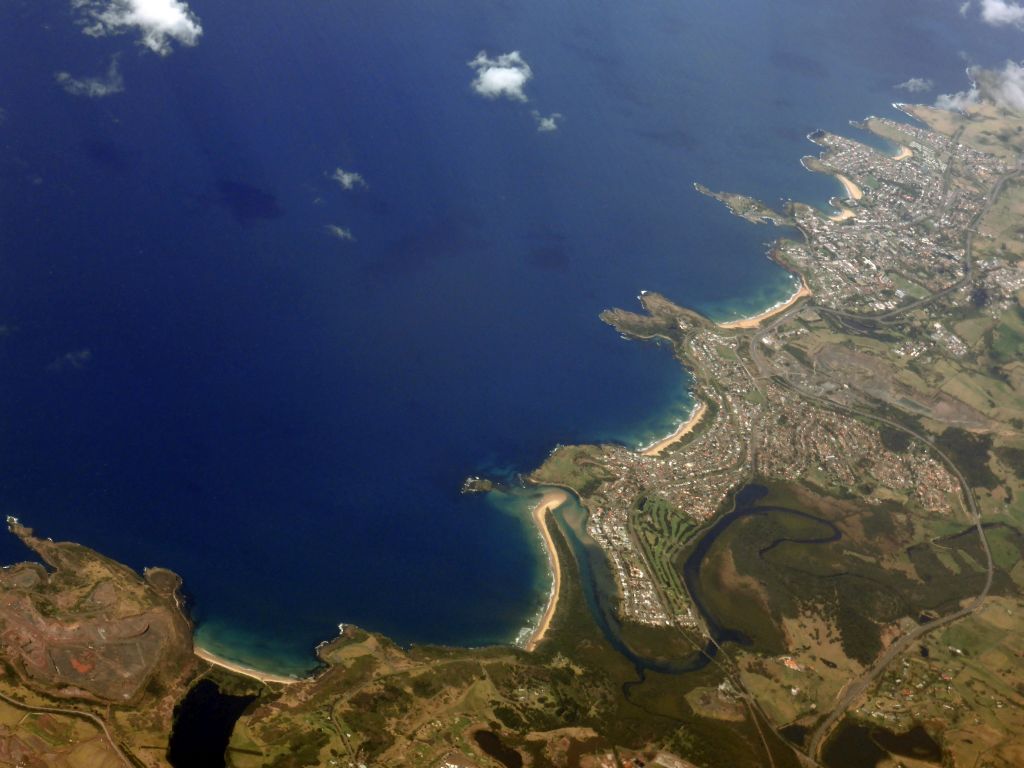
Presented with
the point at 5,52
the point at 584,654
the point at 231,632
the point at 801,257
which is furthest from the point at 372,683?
the point at 5,52

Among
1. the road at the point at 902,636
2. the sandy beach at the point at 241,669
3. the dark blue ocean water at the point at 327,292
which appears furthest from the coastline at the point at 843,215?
the sandy beach at the point at 241,669

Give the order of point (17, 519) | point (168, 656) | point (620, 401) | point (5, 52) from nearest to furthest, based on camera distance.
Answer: point (168, 656) < point (17, 519) < point (620, 401) < point (5, 52)

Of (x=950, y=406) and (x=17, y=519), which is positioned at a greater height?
(x=950, y=406)

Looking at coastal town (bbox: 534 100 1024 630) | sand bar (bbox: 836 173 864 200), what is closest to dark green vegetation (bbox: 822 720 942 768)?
coastal town (bbox: 534 100 1024 630)

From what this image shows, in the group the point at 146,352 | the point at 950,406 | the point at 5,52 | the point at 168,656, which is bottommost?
the point at 168,656

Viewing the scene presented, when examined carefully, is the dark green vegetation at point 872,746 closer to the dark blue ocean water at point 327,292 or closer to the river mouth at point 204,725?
the dark blue ocean water at point 327,292

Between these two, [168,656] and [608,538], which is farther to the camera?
[608,538]

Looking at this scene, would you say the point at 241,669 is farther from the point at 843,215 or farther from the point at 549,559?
the point at 843,215

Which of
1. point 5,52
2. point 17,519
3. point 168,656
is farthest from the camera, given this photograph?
point 5,52

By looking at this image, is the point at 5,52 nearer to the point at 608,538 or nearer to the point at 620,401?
the point at 620,401
